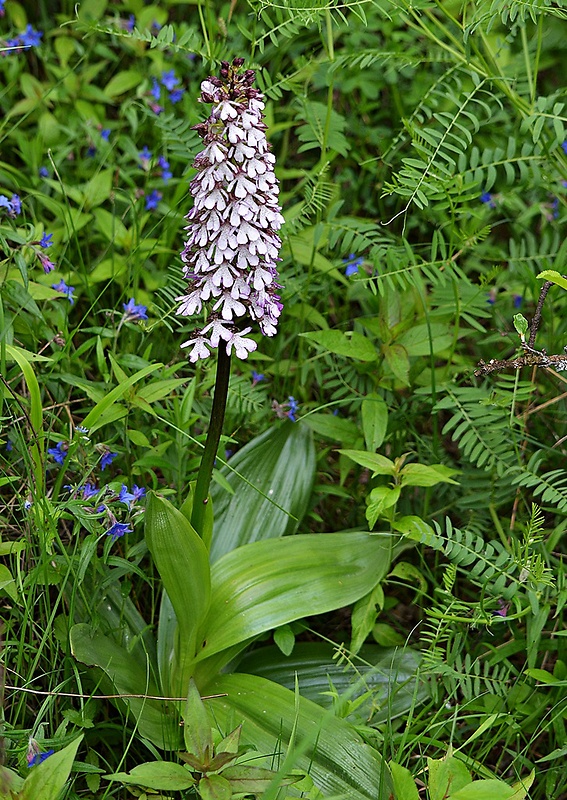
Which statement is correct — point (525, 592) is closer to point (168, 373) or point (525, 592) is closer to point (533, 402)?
point (533, 402)

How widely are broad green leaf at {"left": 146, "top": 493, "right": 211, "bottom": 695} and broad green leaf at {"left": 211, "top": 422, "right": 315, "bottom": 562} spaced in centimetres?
34

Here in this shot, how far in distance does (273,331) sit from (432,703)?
98 cm

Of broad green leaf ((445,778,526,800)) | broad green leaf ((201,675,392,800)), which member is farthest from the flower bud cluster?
broad green leaf ((445,778,526,800))

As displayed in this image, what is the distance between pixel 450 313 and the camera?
2723 mm

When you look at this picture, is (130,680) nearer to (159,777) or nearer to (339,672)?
(159,777)

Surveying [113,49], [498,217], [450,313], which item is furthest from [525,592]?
[113,49]

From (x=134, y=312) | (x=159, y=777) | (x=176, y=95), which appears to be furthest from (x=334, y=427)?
(x=176, y=95)

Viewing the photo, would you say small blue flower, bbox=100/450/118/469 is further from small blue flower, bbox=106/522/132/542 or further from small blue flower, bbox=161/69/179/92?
small blue flower, bbox=161/69/179/92

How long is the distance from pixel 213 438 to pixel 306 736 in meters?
0.67

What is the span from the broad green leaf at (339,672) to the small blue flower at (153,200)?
1.62m

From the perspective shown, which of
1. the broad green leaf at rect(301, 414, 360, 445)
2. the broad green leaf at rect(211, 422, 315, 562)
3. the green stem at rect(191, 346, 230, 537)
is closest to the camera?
the green stem at rect(191, 346, 230, 537)

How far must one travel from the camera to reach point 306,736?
1.73 metres

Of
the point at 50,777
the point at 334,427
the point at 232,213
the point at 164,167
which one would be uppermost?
the point at 232,213

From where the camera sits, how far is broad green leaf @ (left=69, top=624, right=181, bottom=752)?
6.05ft
